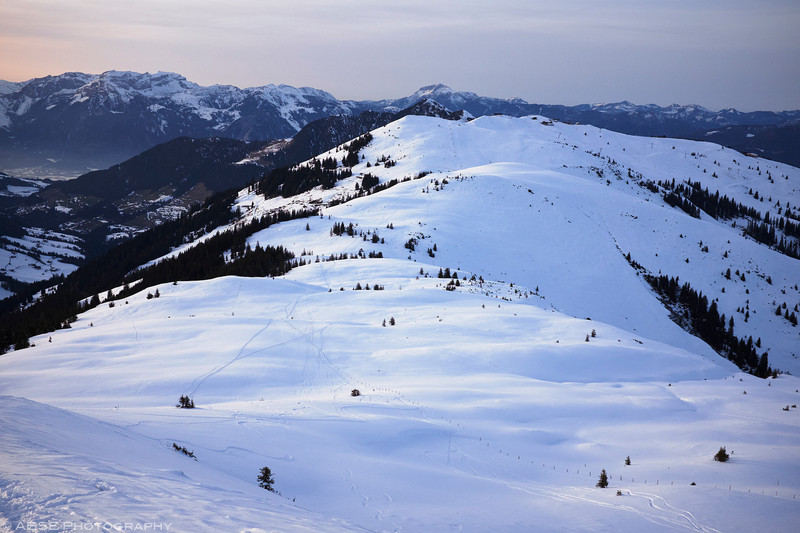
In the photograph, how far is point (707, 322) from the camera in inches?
1697

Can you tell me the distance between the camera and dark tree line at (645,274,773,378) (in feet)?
128

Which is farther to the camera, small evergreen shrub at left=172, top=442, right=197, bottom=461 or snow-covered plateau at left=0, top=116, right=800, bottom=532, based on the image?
small evergreen shrub at left=172, top=442, right=197, bottom=461

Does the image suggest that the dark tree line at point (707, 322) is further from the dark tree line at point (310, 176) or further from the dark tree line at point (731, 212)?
the dark tree line at point (310, 176)

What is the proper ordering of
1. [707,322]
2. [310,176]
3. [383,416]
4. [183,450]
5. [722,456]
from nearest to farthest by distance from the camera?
[183,450] < [722,456] < [383,416] < [707,322] < [310,176]

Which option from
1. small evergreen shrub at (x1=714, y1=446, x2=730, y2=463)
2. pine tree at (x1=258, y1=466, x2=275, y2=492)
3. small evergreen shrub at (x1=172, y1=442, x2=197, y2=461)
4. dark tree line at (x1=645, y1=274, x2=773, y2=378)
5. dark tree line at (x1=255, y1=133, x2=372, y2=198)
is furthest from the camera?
dark tree line at (x1=255, y1=133, x2=372, y2=198)

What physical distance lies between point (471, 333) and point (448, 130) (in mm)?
96644

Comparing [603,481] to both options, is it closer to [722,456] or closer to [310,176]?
[722,456]

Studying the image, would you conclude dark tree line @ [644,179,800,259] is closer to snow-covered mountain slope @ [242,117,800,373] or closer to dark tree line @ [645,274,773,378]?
snow-covered mountain slope @ [242,117,800,373]

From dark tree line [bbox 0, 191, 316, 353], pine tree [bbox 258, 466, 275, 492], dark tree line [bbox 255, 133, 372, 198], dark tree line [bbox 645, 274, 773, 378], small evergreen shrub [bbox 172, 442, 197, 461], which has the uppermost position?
dark tree line [bbox 255, 133, 372, 198]

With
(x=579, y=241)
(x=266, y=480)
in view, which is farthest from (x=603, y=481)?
(x=579, y=241)

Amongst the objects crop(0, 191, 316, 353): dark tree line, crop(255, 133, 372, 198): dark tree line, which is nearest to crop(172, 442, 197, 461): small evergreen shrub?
→ crop(0, 191, 316, 353): dark tree line

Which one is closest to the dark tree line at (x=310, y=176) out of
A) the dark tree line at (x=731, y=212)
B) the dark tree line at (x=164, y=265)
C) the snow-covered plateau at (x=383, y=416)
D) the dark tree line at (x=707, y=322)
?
the dark tree line at (x=164, y=265)

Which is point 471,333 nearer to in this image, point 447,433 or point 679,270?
point 447,433

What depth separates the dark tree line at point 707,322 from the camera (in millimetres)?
38906
